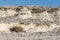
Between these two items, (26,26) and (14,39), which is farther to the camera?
(26,26)

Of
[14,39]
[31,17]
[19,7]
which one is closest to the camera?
[14,39]

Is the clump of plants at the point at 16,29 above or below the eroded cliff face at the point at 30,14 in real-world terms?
below

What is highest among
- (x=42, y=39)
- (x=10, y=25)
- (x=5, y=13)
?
(x=5, y=13)

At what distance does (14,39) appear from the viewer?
921 inches

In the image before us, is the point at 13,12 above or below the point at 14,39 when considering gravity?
above

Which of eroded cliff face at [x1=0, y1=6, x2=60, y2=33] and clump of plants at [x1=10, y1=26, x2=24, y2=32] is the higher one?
eroded cliff face at [x1=0, y1=6, x2=60, y2=33]

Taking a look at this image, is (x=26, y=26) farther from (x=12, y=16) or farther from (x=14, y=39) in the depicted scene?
(x=14, y=39)

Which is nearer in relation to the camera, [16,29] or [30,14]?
[16,29]

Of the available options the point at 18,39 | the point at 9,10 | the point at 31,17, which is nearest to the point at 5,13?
the point at 9,10

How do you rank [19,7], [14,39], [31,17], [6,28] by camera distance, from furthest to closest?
[19,7], [31,17], [6,28], [14,39]

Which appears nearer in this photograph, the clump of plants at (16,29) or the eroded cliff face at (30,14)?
the clump of plants at (16,29)

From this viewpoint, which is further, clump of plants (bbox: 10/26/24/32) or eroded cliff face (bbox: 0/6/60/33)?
eroded cliff face (bbox: 0/6/60/33)

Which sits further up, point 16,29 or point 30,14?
point 30,14

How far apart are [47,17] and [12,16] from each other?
17.8 ft
